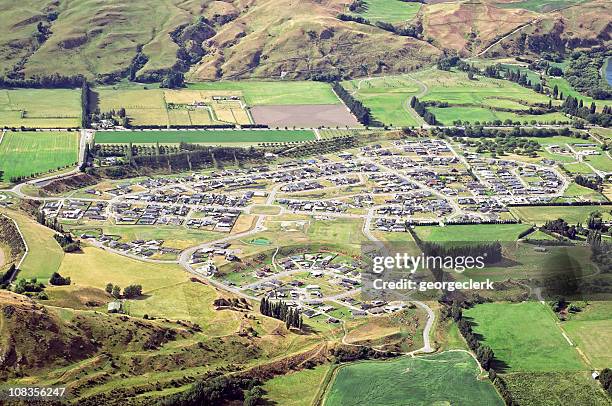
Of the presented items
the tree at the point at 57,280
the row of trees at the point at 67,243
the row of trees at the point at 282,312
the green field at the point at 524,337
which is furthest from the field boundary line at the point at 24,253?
the green field at the point at 524,337

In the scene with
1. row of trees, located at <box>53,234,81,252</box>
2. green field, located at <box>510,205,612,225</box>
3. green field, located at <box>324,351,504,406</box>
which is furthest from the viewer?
green field, located at <box>510,205,612,225</box>

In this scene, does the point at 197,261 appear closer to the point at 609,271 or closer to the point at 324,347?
the point at 324,347

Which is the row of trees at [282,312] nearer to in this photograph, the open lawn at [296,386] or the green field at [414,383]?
the open lawn at [296,386]

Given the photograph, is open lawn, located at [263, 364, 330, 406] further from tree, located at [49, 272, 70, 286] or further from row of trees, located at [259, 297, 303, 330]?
tree, located at [49, 272, 70, 286]

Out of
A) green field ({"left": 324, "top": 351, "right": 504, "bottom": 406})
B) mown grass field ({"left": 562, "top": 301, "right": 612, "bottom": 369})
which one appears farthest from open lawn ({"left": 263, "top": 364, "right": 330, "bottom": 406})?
mown grass field ({"left": 562, "top": 301, "right": 612, "bottom": 369})

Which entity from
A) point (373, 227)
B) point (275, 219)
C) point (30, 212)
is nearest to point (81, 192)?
point (30, 212)
